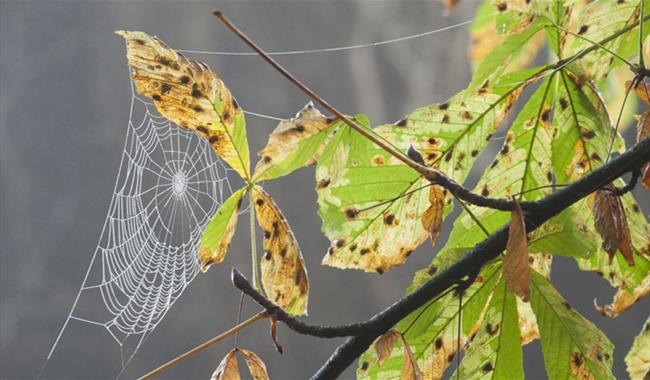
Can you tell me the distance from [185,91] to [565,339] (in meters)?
0.21

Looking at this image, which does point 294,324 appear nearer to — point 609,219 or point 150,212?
point 609,219

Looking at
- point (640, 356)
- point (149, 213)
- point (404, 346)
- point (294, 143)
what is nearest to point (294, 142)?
point (294, 143)

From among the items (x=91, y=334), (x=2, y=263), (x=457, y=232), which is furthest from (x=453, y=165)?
(x=2, y=263)

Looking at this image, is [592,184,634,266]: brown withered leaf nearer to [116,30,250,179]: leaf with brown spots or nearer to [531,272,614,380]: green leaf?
[531,272,614,380]: green leaf

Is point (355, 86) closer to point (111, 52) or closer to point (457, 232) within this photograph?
point (111, 52)

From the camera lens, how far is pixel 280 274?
346 millimetres

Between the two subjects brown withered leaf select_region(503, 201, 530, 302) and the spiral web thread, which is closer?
brown withered leaf select_region(503, 201, 530, 302)

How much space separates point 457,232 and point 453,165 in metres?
0.04

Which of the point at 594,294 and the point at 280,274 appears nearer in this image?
the point at 280,274

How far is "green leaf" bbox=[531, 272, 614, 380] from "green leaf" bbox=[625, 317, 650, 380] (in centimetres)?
11

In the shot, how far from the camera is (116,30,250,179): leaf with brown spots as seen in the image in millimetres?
319

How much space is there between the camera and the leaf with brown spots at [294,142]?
33cm

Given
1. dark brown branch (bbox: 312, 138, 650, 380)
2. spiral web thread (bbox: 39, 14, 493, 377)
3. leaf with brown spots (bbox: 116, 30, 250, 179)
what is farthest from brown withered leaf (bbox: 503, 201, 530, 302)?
spiral web thread (bbox: 39, 14, 493, 377)

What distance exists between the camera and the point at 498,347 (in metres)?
0.37
